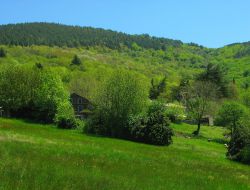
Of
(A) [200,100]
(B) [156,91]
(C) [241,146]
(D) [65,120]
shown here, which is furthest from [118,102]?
(B) [156,91]

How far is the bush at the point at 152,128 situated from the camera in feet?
227

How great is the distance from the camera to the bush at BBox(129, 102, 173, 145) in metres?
69.2

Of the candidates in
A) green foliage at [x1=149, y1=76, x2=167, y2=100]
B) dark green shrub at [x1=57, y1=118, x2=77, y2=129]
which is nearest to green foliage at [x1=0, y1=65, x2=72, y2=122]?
dark green shrub at [x1=57, y1=118, x2=77, y2=129]

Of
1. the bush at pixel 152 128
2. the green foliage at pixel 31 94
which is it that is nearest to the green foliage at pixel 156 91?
the green foliage at pixel 31 94

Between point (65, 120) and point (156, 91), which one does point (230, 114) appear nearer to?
point (65, 120)

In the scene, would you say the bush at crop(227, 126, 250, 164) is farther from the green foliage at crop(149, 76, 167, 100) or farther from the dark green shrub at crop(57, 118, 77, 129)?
the green foliage at crop(149, 76, 167, 100)

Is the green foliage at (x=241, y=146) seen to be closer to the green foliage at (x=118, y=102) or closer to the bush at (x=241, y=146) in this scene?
the bush at (x=241, y=146)

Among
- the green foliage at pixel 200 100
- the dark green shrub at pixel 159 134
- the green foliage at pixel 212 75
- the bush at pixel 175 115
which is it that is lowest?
the dark green shrub at pixel 159 134

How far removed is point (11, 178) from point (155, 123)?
5497cm

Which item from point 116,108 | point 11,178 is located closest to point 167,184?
point 11,178

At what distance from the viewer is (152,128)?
69.9m

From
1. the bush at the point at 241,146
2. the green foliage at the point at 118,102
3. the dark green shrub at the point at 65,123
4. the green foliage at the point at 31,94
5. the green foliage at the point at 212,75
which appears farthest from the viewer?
the green foliage at the point at 212,75

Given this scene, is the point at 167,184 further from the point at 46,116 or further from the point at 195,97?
the point at 195,97

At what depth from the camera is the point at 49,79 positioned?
92.2 metres
